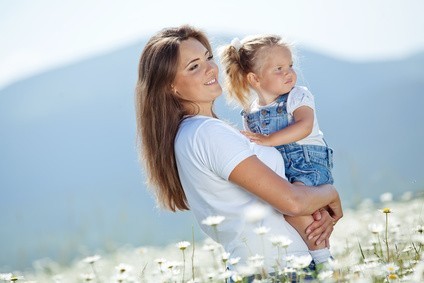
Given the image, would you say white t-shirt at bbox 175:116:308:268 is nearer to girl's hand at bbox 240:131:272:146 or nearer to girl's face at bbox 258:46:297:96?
girl's hand at bbox 240:131:272:146

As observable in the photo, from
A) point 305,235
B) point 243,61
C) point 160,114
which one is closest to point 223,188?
point 305,235

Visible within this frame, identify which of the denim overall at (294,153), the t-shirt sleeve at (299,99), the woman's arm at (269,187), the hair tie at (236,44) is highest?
the hair tie at (236,44)

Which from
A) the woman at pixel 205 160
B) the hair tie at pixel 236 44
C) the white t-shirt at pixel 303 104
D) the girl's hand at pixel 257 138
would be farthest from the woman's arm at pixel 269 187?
the hair tie at pixel 236 44

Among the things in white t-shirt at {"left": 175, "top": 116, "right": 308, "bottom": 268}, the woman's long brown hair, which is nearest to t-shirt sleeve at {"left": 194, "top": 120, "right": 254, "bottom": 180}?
white t-shirt at {"left": 175, "top": 116, "right": 308, "bottom": 268}

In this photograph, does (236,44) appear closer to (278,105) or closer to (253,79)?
(253,79)

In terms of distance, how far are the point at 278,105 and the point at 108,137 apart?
2509 cm

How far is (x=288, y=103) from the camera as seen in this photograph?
175 inches

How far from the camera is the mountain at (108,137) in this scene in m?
23.6

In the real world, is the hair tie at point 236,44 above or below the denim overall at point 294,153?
above

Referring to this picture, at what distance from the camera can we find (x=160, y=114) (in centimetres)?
384

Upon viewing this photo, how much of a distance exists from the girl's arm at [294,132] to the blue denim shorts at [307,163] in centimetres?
12

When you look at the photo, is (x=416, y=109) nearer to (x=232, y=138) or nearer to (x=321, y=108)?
(x=321, y=108)

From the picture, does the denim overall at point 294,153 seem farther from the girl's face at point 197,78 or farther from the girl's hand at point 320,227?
the girl's face at point 197,78

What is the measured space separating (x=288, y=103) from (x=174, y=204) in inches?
37.8
